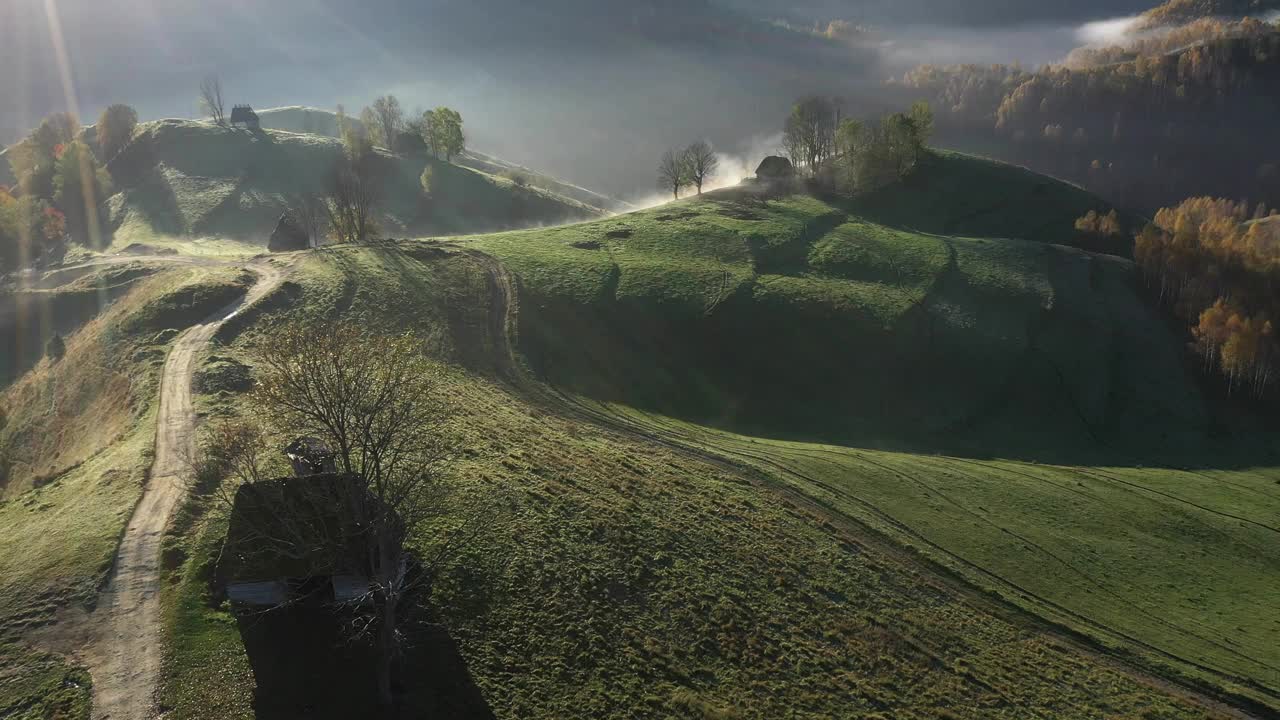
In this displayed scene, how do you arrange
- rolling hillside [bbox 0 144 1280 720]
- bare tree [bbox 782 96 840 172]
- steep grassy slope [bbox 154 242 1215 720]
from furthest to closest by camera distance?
1. bare tree [bbox 782 96 840 172]
2. rolling hillside [bbox 0 144 1280 720]
3. steep grassy slope [bbox 154 242 1215 720]

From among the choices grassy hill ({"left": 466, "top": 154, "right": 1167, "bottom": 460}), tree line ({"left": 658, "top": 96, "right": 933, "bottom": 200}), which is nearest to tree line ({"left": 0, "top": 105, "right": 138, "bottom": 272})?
grassy hill ({"left": 466, "top": 154, "right": 1167, "bottom": 460})

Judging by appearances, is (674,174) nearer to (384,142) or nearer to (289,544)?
(384,142)

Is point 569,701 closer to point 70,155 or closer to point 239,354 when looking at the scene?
point 239,354

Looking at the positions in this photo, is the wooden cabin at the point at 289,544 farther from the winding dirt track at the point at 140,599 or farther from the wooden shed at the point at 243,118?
the wooden shed at the point at 243,118

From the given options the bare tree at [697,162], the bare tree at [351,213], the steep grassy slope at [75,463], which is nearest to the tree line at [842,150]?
the bare tree at [697,162]

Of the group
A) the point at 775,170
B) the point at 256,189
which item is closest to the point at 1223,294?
the point at 775,170

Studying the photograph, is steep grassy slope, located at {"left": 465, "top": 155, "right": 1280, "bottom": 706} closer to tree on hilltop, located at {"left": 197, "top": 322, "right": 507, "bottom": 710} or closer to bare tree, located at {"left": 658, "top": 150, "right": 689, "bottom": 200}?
tree on hilltop, located at {"left": 197, "top": 322, "right": 507, "bottom": 710}
